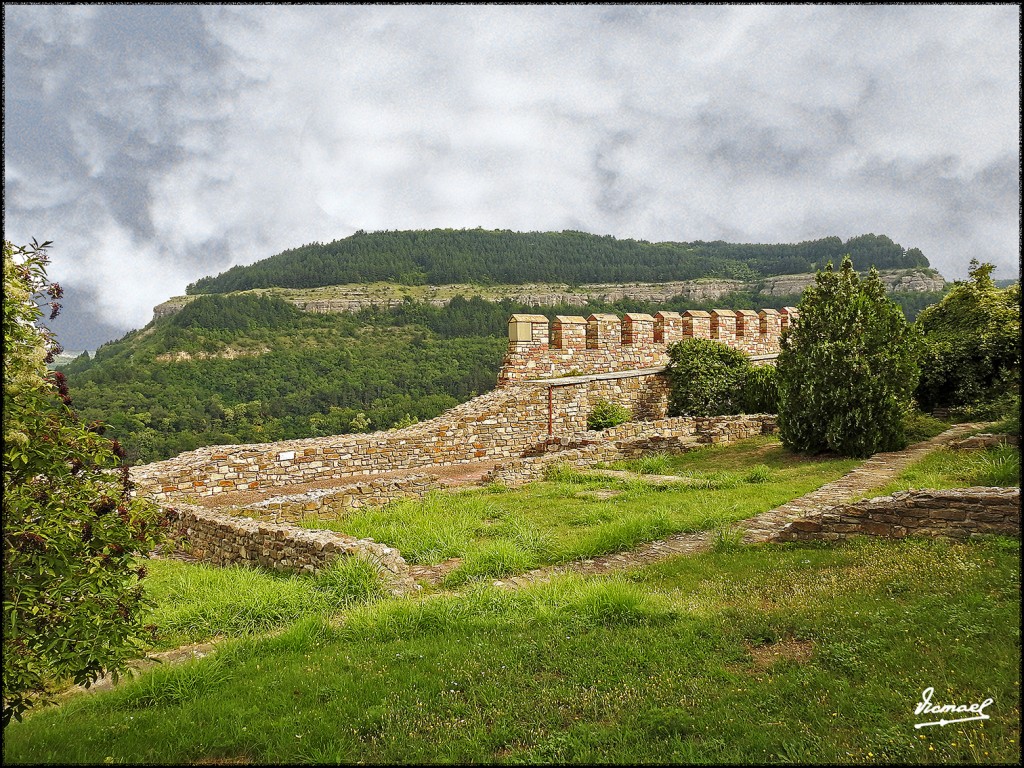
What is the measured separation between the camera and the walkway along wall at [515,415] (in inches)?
469

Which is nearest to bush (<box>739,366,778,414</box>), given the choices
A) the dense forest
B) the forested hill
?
the dense forest

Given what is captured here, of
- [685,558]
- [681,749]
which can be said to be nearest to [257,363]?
[685,558]

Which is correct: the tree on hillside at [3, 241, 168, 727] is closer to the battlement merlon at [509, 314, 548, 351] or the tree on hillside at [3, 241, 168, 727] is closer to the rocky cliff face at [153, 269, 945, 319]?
the battlement merlon at [509, 314, 548, 351]

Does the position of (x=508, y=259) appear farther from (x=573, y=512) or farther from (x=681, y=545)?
(x=681, y=545)

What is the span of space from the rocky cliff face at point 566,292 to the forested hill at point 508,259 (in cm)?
259

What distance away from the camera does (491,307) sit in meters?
52.6

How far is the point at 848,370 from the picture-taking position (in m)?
10.8

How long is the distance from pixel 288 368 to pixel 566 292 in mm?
25083

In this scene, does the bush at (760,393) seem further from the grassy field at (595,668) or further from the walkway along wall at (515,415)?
the grassy field at (595,668)

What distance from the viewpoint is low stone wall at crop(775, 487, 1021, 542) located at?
574cm

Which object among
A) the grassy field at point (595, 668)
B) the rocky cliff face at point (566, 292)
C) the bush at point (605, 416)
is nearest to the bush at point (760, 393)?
the bush at point (605, 416)

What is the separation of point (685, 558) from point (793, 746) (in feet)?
12.1

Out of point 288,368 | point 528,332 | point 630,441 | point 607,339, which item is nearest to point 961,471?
point 630,441

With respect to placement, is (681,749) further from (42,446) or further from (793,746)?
(42,446)
